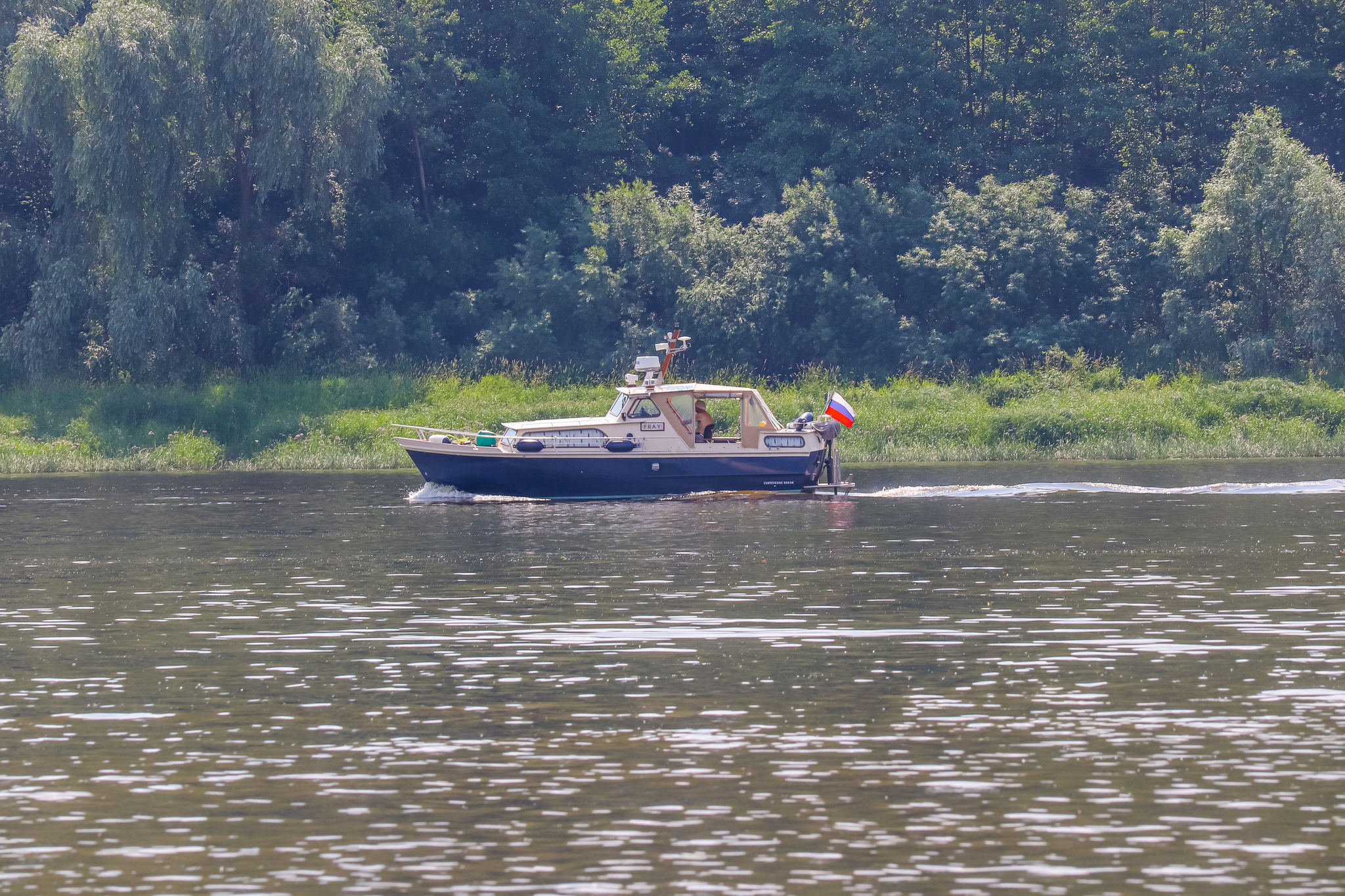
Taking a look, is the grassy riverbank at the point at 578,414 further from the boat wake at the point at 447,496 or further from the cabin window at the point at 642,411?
the cabin window at the point at 642,411

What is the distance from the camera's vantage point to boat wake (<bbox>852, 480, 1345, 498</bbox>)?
113ft

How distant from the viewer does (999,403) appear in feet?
171

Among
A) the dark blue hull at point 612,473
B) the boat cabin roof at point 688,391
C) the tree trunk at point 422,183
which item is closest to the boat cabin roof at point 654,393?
the boat cabin roof at point 688,391

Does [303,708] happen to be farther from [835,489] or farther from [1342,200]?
[1342,200]

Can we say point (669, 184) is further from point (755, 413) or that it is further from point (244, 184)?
point (755, 413)

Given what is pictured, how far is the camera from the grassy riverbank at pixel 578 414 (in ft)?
154

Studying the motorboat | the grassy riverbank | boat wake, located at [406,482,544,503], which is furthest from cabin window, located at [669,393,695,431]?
the grassy riverbank

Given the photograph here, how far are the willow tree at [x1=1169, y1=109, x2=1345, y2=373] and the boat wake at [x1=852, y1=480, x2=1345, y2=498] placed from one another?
1796 centimetres

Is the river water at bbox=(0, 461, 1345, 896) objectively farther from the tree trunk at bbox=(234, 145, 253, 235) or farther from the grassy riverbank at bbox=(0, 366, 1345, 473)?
the tree trunk at bbox=(234, 145, 253, 235)

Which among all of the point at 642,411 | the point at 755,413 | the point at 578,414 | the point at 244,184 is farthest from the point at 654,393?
the point at 244,184

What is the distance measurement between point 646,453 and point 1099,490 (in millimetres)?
9352

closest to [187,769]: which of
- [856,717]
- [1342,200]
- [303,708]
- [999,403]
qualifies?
[303,708]

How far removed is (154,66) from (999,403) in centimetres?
2746

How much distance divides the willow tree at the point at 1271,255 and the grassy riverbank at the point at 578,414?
9.40 feet
